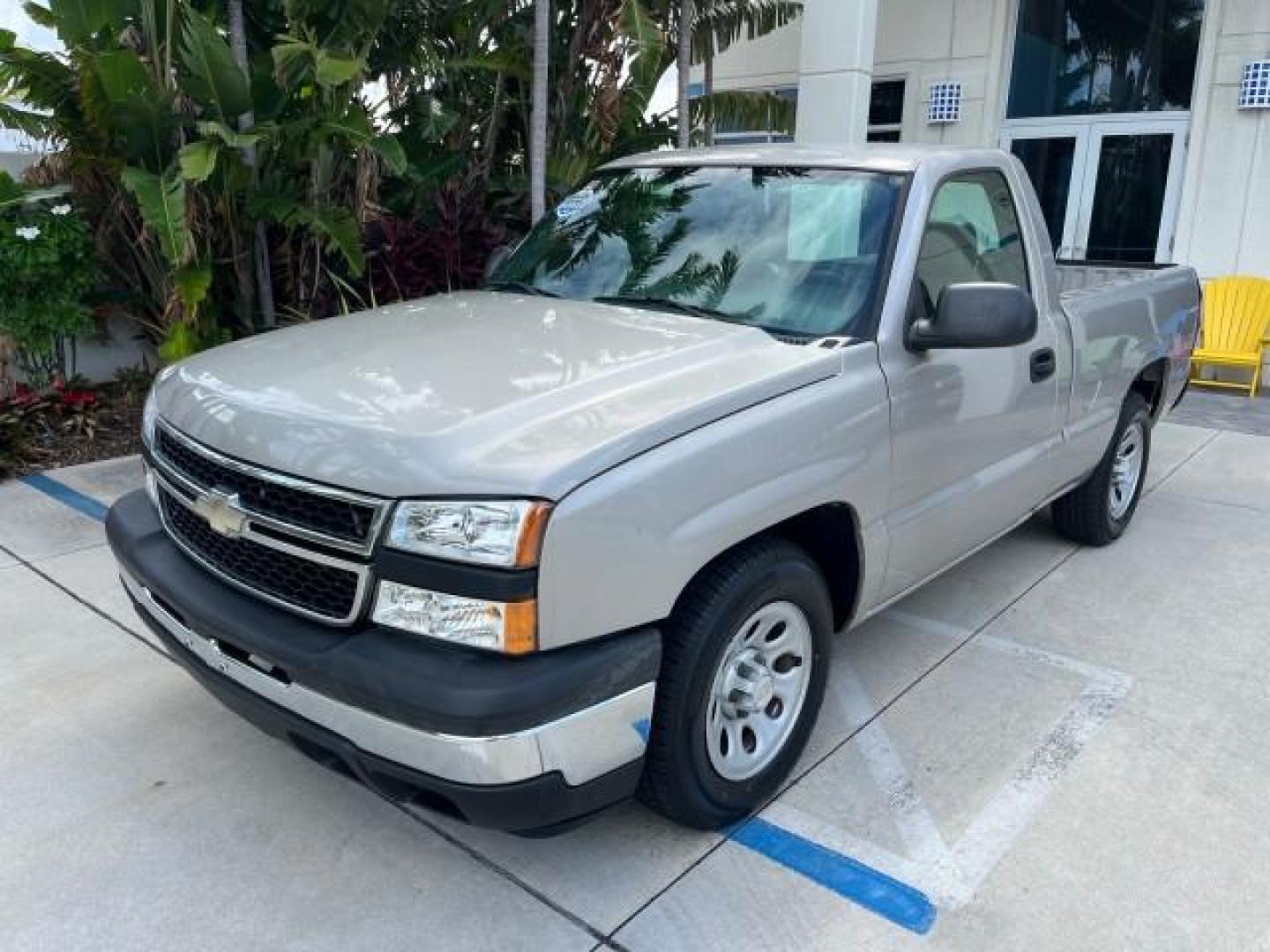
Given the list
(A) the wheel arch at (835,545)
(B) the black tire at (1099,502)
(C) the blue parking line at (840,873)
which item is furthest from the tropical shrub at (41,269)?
(B) the black tire at (1099,502)

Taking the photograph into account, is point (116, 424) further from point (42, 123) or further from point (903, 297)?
point (903, 297)

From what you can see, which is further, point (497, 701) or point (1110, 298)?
point (1110, 298)

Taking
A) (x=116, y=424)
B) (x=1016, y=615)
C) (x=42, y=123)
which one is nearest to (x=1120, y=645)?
(x=1016, y=615)

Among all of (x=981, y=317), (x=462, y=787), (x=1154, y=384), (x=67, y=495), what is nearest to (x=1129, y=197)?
(x=1154, y=384)

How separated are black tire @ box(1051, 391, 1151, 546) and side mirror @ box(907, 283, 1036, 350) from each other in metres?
2.25

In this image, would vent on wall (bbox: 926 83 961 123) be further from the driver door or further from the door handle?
the door handle

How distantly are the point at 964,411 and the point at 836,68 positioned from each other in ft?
23.2

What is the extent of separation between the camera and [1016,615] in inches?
178

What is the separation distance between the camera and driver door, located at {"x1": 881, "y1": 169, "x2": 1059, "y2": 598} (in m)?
3.29

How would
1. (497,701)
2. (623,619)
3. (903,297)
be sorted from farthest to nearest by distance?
(903,297), (623,619), (497,701)

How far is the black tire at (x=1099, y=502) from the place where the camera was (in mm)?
5137

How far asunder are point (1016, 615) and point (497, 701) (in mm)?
3104

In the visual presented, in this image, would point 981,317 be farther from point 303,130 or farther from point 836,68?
point 836,68

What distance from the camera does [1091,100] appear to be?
426 inches
